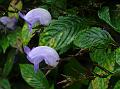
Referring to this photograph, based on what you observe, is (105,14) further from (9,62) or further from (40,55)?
(9,62)

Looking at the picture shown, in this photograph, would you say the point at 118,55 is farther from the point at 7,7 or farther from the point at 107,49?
the point at 7,7

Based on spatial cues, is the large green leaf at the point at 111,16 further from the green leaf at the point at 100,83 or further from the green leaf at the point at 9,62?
the green leaf at the point at 9,62

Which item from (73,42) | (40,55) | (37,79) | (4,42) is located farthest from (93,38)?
(4,42)

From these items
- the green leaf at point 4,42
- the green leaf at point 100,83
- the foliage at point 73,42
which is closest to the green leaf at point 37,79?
the foliage at point 73,42

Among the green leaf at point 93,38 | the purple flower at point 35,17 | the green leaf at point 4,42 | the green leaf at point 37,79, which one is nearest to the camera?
the green leaf at point 93,38

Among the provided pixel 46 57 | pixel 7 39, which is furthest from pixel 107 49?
pixel 7 39

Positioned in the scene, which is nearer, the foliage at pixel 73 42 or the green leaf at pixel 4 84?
the foliage at pixel 73 42

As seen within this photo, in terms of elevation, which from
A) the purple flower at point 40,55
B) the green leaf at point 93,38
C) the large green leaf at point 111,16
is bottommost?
the purple flower at point 40,55

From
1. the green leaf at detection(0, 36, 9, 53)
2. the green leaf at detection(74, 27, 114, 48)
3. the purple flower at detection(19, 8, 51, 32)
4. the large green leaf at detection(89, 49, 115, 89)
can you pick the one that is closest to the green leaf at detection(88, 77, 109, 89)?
the large green leaf at detection(89, 49, 115, 89)
